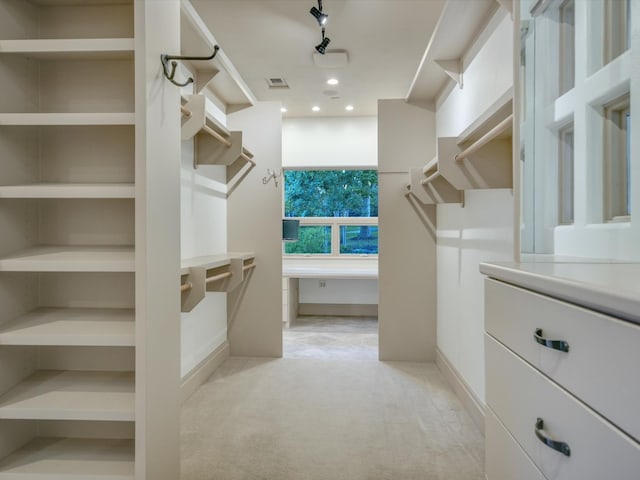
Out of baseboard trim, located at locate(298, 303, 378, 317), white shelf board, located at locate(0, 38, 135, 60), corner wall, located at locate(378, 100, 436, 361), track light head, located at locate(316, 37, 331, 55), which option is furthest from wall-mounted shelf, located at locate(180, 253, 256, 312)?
baseboard trim, located at locate(298, 303, 378, 317)

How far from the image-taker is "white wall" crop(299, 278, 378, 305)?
5.20m

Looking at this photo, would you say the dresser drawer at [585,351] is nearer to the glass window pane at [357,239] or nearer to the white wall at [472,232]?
the white wall at [472,232]

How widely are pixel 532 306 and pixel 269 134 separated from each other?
2.98 m

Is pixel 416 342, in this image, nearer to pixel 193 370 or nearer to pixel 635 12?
pixel 193 370

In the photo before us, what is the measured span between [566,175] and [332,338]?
10.4ft

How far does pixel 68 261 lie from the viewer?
1.27 metres

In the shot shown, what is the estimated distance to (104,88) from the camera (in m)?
1.45

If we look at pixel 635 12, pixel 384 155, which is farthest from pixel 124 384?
pixel 384 155

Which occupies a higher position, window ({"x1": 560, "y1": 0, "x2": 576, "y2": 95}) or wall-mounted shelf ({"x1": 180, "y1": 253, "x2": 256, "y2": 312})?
window ({"x1": 560, "y1": 0, "x2": 576, "y2": 95})

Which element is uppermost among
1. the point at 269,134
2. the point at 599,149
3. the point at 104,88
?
the point at 269,134

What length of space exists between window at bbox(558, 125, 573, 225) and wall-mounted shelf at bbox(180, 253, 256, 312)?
164 cm

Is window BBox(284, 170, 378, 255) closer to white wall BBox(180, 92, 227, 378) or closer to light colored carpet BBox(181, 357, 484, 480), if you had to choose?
white wall BBox(180, 92, 227, 378)

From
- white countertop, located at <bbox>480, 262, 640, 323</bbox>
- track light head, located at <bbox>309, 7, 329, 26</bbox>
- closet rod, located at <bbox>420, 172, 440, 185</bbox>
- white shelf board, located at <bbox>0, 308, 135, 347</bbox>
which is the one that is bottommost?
white shelf board, located at <bbox>0, 308, 135, 347</bbox>

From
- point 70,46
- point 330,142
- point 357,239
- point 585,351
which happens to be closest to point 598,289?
point 585,351
